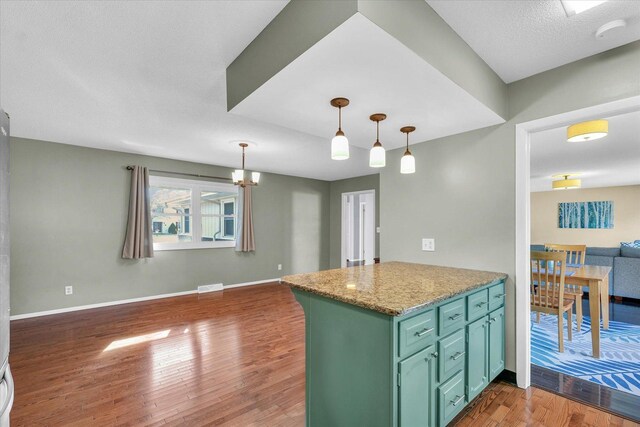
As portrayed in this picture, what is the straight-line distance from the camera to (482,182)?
7.98 ft

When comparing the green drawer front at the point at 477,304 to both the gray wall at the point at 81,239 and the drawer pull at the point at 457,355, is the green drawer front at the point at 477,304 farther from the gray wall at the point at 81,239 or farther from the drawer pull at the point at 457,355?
the gray wall at the point at 81,239

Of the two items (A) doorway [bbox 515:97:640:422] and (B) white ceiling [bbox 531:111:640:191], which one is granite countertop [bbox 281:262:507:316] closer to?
(A) doorway [bbox 515:97:640:422]

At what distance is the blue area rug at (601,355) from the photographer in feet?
7.75

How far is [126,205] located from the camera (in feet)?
14.8

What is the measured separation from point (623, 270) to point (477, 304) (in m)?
5.01

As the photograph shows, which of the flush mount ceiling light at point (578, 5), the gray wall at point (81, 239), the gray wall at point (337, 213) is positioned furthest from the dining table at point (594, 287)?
the gray wall at point (81, 239)

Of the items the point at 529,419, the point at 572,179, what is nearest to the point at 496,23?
the point at 529,419

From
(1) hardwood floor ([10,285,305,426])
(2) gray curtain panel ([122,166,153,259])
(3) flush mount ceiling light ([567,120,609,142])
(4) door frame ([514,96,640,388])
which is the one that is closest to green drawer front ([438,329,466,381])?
(4) door frame ([514,96,640,388])

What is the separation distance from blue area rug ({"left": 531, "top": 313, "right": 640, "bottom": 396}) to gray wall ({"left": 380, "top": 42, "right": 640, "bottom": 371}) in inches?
32.0

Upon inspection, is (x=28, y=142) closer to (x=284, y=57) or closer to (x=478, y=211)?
(x=284, y=57)

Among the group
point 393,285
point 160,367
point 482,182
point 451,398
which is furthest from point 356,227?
point 451,398

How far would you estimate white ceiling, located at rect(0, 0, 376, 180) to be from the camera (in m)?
1.54

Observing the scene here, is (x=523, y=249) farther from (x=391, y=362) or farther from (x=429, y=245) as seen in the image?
(x=391, y=362)

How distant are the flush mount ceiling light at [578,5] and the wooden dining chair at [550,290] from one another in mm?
2123
